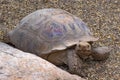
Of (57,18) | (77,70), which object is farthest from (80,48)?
(57,18)

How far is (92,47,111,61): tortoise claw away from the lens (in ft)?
11.2

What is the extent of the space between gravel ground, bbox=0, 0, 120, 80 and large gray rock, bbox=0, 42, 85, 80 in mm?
686

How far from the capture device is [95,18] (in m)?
4.40

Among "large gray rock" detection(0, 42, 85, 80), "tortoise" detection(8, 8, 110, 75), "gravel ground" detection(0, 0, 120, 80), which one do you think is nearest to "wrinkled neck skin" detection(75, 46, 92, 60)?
"tortoise" detection(8, 8, 110, 75)

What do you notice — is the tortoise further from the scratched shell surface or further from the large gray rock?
the large gray rock

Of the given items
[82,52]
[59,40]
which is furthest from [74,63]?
[59,40]

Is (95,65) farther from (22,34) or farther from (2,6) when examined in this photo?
(2,6)

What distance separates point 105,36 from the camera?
3.96 m

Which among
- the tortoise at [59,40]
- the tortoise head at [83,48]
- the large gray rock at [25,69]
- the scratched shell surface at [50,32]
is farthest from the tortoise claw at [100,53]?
the large gray rock at [25,69]

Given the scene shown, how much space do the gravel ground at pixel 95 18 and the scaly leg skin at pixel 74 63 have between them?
0.12m

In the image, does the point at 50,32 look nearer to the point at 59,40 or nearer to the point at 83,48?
the point at 59,40

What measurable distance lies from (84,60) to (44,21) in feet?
1.82

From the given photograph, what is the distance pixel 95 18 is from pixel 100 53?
1.07m

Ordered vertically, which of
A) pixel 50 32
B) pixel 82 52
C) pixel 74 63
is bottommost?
pixel 74 63
